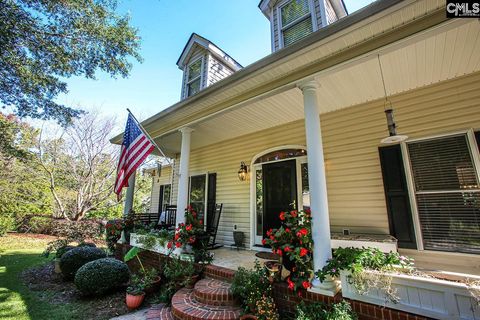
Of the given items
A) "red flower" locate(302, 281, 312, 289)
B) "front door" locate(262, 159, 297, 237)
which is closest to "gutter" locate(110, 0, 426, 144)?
"front door" locate(262, 159, 297, 237)

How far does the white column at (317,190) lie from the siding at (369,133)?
1.65 m

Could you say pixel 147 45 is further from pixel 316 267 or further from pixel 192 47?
pixel 316 267

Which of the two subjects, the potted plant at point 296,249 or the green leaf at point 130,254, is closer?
the potted plant at point 296,249

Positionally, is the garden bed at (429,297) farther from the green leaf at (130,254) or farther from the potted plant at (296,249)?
the green leaf at (130,254)

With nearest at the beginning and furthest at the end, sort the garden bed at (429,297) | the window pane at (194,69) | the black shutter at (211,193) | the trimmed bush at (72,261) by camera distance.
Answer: the garden bed at (429,297) → the trimmed bush at (72,261) → the black shutter at (211,193) → the window pane at (194,69)

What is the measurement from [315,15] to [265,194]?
4443 millimetres

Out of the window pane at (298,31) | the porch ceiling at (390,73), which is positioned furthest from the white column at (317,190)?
the window pane at (298,31)

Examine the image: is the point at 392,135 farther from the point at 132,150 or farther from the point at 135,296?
the point at 135,296

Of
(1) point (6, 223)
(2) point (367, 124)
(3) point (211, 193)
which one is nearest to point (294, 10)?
(2) point (367, 124)

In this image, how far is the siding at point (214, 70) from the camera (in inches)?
278

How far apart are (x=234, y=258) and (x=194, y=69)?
6159mm

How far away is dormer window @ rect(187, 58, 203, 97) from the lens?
7254 millimetres

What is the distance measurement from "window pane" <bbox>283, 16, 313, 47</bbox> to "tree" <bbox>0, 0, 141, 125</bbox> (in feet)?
14.2

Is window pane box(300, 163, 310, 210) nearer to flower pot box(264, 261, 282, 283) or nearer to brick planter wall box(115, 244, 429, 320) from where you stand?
flower pot box(264, 261, 282, 283)
